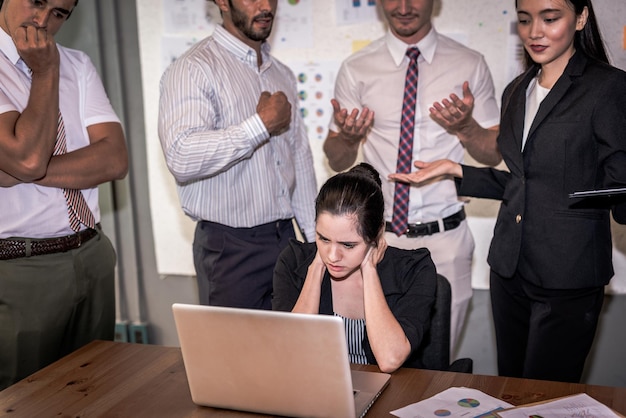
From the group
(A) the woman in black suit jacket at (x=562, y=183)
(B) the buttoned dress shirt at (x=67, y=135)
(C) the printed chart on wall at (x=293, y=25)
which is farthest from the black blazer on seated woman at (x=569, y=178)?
(B) the buttoned dress shirt at (x=67, y=135)

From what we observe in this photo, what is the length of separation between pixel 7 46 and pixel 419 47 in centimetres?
169

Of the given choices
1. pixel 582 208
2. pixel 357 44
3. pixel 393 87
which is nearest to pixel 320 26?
pixel 357 44

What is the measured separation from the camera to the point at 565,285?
230cm

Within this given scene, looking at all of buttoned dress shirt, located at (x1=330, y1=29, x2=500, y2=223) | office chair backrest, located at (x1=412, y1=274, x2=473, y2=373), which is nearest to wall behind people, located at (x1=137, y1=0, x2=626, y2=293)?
buttoned dress shirt, located at (x1=330, y1=29, x2=500, y2=223)

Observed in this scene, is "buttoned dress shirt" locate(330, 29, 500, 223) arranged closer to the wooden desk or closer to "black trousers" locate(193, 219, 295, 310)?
"black trousers" locate(193, 219, 295, 310)

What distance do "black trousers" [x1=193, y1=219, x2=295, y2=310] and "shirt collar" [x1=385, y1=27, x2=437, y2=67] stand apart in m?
0.96

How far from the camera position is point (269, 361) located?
59.4 inches

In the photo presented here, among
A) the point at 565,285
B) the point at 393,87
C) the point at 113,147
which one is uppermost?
the point at 393,87

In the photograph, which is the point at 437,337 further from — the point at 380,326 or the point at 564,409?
the point at 564,409

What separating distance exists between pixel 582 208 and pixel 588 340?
446mm

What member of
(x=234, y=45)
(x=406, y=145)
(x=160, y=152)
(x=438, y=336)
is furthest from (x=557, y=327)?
(x=160, y=152)

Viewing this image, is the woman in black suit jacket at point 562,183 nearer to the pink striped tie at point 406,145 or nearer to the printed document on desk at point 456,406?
→ the pink striped tie at point 406,145

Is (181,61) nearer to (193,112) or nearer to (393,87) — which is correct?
(193,112)

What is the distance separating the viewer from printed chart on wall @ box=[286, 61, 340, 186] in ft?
11.4
